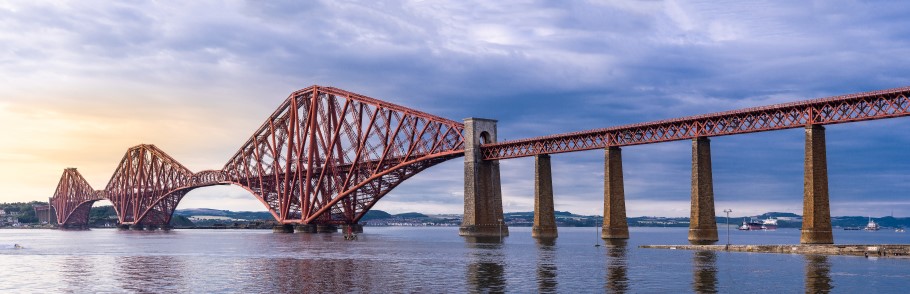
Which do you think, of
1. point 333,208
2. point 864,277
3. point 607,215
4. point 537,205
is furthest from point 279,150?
point 864,277

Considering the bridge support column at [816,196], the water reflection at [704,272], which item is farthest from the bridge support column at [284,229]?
the bridge support column at [816,196]

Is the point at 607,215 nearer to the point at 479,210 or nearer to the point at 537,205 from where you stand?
the point at 537,205

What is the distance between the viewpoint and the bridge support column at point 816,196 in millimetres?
75062

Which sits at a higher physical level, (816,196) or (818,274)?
(816,196)

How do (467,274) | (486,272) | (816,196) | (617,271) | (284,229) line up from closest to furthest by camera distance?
(467,274) < (486,272) < (617,271) < (816,196) < (284,229)

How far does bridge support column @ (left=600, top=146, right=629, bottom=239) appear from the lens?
Answer: 324 feet

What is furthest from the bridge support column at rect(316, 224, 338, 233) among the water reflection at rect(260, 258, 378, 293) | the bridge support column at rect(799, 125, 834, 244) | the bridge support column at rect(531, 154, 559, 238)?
the bridge support column at rect(799, 125, 834, 244)

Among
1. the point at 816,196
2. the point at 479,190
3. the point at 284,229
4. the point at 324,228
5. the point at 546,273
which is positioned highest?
the point at 479,190

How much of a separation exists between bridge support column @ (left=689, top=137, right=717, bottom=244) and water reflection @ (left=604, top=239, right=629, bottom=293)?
7.79 meters

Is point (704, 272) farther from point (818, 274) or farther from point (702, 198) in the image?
point (702, 198)

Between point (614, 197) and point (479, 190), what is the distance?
28798 mm

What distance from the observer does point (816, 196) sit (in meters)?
75.1

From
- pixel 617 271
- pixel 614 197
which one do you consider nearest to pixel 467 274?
pixel 617 271

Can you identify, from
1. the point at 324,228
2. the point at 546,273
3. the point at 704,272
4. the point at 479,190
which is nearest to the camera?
the point at 704,272
